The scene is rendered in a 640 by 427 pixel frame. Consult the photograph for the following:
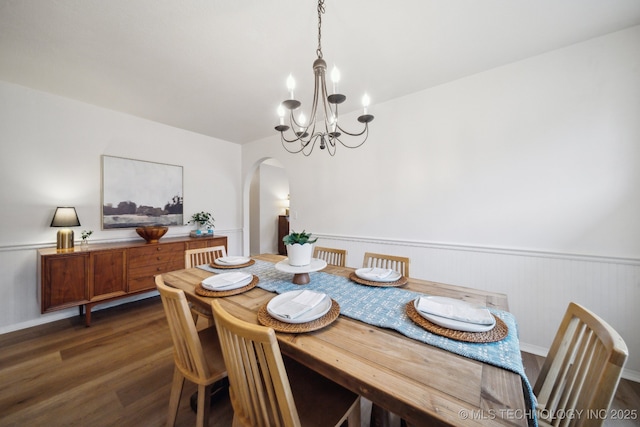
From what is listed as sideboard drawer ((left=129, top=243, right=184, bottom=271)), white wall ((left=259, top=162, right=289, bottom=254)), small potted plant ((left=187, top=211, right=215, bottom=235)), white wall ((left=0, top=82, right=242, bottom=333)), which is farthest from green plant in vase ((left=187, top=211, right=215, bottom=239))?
white wall ((left=259, top=162, right=289, bottom=254))

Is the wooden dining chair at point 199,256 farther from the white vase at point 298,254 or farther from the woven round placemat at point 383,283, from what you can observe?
the woven round placemat at point 383,283

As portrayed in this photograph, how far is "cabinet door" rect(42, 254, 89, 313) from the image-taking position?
223cm

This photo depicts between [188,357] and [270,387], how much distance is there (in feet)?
2.19

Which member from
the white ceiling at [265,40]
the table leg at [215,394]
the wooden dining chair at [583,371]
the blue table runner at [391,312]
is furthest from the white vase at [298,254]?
the white ceiling at [265,40]

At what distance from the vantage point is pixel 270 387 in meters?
0.77

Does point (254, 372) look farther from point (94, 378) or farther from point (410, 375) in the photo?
point (94, 378)

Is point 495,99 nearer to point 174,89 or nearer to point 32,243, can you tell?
point 174,89

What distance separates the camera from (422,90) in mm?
2537

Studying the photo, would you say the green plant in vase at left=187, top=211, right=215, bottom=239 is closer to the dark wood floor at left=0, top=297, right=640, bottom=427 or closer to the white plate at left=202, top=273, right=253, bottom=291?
the dark wood floor at left=0, top=297, right=640, bottom=427

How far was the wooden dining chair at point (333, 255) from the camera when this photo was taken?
2.13 meters

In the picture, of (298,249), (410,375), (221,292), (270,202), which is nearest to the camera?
(410,375)

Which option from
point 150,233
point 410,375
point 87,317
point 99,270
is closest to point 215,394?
point 410,375

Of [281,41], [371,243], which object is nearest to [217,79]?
[281,41]

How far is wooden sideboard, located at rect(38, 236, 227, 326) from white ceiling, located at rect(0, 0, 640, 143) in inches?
69.9
